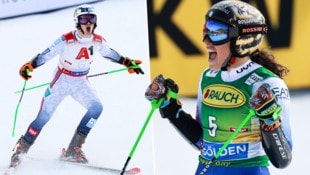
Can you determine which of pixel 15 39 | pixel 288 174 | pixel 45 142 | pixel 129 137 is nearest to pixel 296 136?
pixel 288 174

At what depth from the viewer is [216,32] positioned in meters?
2.22

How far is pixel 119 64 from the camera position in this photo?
295cm

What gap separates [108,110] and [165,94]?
0.68 m

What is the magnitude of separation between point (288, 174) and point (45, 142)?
39.6 inches

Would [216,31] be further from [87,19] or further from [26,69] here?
[26,69]

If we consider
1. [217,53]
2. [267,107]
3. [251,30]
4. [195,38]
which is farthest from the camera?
[195,38]

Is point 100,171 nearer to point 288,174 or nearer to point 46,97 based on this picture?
point 46,97

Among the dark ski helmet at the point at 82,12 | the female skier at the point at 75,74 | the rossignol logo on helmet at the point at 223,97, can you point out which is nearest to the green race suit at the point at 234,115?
the rossignol logo on helmet at the point at 223,97

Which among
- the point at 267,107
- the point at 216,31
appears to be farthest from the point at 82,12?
the point at 267,107

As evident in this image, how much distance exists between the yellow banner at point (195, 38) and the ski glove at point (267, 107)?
34.8 inches

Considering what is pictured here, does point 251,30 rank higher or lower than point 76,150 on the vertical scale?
higher

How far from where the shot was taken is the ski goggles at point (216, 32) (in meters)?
2.20

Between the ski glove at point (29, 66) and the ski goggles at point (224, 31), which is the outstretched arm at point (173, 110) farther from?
the ski glove at point (29, 66)

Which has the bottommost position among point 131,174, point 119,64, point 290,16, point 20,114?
point 131,174
